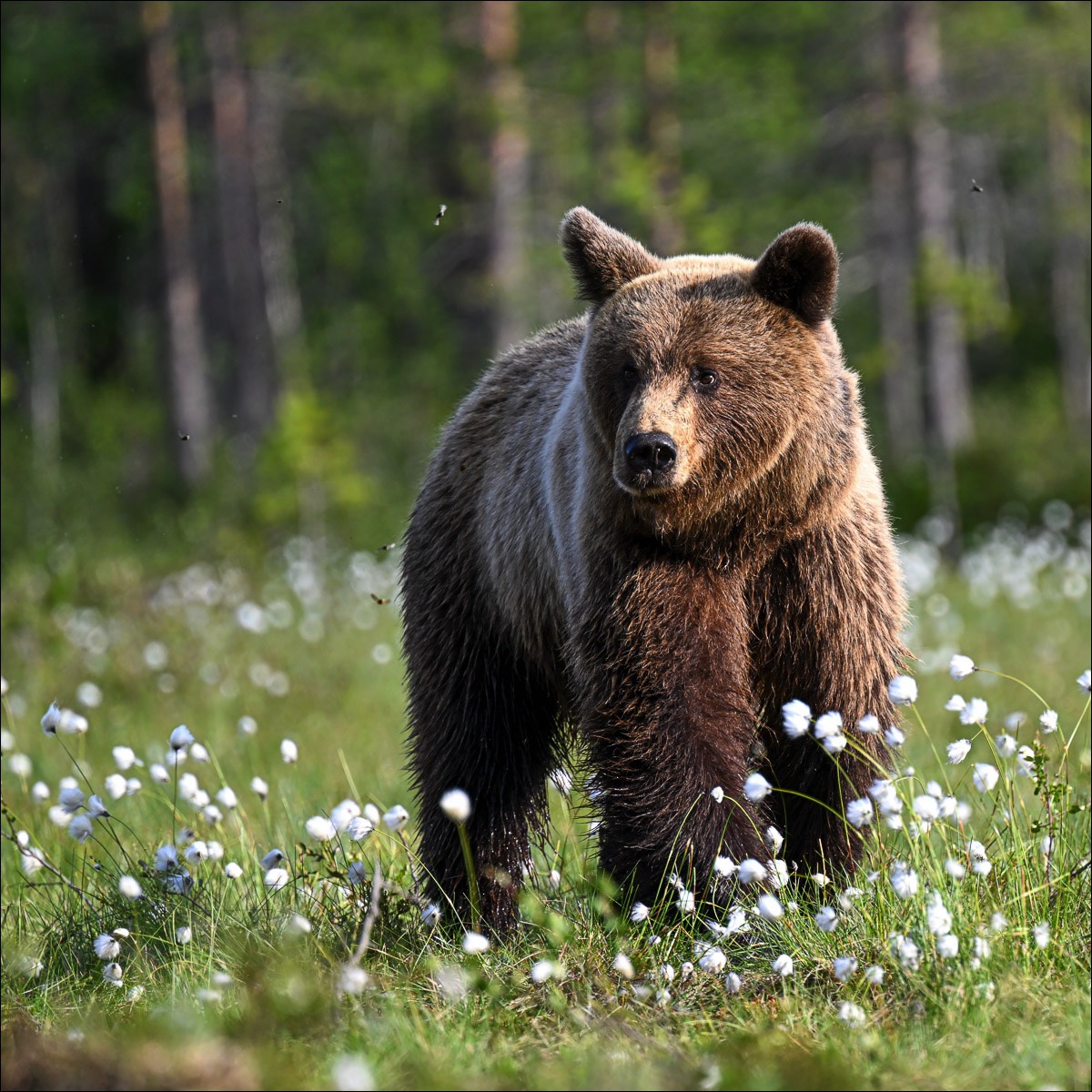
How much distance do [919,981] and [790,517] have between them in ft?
4.76

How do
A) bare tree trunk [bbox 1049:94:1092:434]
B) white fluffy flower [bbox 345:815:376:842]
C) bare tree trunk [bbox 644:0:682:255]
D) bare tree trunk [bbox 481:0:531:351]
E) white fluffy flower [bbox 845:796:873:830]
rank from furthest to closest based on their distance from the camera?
bare tree trunk [bbox 1049:94:1092:434] < bare tree trunk [bbox 644:0:682:255] < bare tree trunk [bbox 481:0:531:351] < white fluffy flower [bbox 345:815:376:842] < white fluffy flower [bbox 845:796:873:830]

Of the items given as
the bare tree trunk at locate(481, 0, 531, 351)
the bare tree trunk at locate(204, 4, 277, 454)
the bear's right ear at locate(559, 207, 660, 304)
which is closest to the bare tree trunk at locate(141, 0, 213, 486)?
the bare tree trunk at locate(204, 4, 277, 454)

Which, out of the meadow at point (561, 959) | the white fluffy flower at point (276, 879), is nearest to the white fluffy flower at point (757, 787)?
the meadow at point (561, 959)

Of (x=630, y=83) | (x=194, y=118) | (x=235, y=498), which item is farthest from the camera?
(x=194, y=118)

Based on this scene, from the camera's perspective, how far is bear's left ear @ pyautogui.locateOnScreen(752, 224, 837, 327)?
14.1 ft

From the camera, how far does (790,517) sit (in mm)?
4359

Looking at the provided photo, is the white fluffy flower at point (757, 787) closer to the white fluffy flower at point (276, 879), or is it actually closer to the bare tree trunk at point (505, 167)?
the white fluffy flower at point (276, 879)

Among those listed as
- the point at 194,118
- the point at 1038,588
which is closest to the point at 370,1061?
the point at 1038,588

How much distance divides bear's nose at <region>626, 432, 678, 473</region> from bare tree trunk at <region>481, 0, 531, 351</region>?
12.5 m

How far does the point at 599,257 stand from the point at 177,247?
18063mm

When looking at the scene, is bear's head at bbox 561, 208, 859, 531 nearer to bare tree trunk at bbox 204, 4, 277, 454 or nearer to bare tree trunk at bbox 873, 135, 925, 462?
bare tree trunk at bbox 204, 4, 277, 454

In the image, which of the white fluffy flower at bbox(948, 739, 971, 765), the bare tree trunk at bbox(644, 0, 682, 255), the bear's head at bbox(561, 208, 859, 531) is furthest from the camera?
the bare tree trunk at bbox(644, 0, 682, 255)

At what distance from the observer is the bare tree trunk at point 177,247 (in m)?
20.8

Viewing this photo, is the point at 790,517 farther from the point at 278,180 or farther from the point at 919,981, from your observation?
the point at 278,180
